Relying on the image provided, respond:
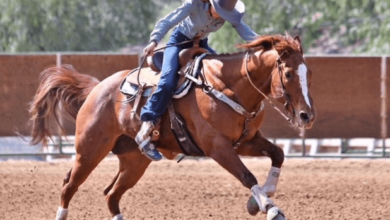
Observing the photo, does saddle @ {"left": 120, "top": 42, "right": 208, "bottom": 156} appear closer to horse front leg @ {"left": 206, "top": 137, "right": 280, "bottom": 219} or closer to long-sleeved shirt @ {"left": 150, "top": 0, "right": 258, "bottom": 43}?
long-sleeved shirt @ {"left": 150, "top": 0, "right": 258, "bottom": 43}

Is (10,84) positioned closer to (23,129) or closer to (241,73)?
(23,129)

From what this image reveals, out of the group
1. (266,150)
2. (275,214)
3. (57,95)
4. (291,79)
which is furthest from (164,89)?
(57,95)

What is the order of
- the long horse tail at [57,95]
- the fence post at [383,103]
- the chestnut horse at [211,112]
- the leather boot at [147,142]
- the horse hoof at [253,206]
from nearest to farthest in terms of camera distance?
the chestnut horse at [211,112] < the horse hoof at [253,206] < the leather boot at [147,142] < the long horse tail at [57,95] < the fence post at [383,103]

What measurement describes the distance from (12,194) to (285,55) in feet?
16.6

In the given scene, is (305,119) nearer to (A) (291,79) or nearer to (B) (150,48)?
(A) (291,79)

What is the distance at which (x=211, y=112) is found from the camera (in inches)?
279

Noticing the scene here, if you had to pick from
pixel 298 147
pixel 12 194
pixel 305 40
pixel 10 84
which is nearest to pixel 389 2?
pixel 305 40

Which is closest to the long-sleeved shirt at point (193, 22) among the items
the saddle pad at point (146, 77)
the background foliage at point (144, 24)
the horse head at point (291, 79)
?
the saddle pad at point (146, 77)

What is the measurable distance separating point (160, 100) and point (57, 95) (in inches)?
71.5

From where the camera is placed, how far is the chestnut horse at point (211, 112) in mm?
6616

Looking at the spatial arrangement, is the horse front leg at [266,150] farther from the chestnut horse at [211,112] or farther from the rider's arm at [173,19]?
the rider's arm at [173,19]

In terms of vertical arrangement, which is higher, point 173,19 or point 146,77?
point 173,19

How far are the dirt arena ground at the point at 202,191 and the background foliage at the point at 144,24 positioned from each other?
9.47m

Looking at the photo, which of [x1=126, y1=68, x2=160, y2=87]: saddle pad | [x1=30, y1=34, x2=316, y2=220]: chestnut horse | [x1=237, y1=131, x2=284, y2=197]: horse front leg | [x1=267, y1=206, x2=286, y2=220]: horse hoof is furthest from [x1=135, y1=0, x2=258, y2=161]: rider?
[x1=267, y1=206, x2=286, y2=220]: horse hoof
